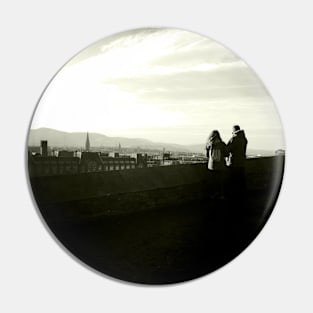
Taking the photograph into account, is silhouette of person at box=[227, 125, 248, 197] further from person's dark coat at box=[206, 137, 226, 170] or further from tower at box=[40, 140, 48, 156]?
tower at box=[40, 140, 48, 156]

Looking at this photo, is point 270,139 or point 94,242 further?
point 270,139

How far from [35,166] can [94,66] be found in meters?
0.48

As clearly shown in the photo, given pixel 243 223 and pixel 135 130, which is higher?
pixel 135 130

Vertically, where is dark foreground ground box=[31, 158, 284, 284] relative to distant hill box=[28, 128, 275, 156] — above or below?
below

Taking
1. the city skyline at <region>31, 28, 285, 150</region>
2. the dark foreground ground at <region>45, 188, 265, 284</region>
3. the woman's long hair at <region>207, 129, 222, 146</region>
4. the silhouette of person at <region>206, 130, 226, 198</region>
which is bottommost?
the dark foreground ground at <region>45, 188, 265, 284</region>

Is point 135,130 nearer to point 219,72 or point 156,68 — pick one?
point 156,68

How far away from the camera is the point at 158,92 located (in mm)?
1927

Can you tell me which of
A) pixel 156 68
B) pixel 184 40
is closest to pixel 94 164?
pixel 156 68

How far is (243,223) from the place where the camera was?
2047 millimetres

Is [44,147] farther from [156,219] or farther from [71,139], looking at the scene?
[156,219]

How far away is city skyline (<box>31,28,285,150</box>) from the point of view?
1884mm

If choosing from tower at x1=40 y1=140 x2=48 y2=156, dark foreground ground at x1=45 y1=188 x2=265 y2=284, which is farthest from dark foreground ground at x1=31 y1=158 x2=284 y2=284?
tower at x1=40 y1=140 x2=48 y2=156

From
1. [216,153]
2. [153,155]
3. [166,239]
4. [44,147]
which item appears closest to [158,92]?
[153,155]

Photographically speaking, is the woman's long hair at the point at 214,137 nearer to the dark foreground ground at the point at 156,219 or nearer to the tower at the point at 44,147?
the dark foreground ground at the point at 156,219
